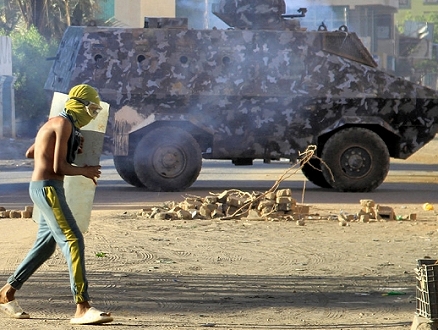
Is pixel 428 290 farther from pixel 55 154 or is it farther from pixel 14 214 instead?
pixel 14 214

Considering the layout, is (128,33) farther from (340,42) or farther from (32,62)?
(32,62)

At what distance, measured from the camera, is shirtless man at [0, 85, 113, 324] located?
23.0 ft

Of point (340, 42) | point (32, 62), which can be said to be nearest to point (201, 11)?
point (32, 62)

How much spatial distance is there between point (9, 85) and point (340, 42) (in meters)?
18.4

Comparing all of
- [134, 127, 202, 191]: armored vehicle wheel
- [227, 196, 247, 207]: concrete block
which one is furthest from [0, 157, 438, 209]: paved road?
[227, 196, 247, 207]: concrete block

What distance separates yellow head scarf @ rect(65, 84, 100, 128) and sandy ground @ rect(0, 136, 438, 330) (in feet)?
4.47

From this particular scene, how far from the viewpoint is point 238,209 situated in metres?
13.6

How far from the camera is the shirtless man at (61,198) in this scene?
7016 millimetres

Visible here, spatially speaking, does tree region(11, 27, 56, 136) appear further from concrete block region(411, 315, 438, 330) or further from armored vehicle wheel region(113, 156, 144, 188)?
concrete block region(411, 315, 438, 330)

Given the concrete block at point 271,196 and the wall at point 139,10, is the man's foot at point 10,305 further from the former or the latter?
the wall at point 139,10

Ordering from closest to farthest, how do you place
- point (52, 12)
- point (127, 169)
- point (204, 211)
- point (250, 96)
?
point (204, 211), point (250, 96), point (127, 169), point (52, 12)

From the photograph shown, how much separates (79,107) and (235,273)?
2.69 metres

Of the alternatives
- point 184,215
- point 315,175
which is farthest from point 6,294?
point 315,175

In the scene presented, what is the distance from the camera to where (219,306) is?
25.7 feet
